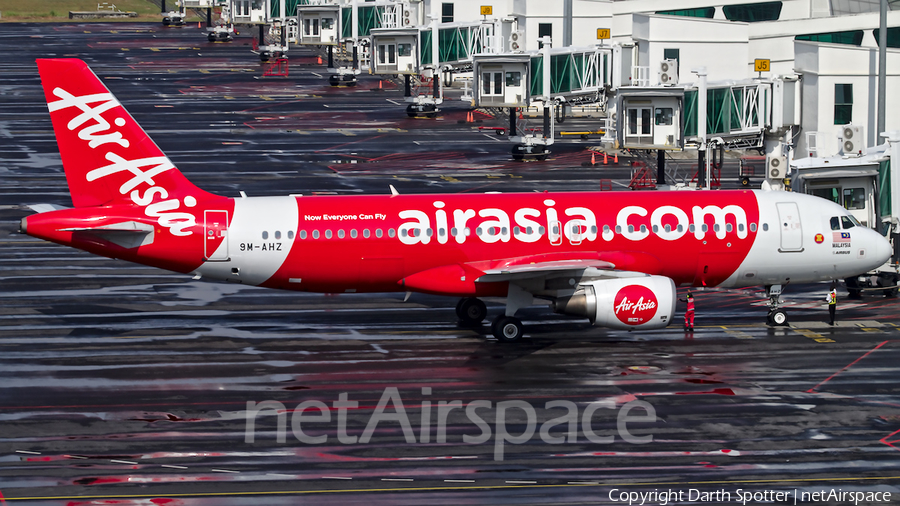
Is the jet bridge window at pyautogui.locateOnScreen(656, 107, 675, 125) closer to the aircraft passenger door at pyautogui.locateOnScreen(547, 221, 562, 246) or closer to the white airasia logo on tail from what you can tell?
the aircraft passenger door at pyautogui.locateOnScreen(547, 221, 562, 246)

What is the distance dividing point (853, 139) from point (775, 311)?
12.6 metres

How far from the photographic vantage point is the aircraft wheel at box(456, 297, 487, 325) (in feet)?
147

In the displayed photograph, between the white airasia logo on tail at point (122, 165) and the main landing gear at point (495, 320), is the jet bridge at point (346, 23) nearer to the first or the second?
the main landing gear at point (495, 320)

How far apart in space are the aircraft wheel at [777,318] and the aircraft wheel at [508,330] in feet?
33.1

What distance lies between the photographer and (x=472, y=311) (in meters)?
44.8

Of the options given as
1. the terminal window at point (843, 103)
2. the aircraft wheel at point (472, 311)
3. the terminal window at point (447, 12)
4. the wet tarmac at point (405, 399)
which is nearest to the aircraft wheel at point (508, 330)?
the wet tarmac at point (405, 399)

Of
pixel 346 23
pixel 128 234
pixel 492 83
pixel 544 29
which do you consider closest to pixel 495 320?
pixel 128 234

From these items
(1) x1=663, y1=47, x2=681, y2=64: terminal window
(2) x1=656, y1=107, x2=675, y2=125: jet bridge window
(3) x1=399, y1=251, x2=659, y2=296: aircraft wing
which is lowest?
(3) x1=399, y1=251, x2=659, y2=296: aircraft wing

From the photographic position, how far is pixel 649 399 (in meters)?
35.1

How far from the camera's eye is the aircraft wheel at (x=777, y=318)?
43.9 metres

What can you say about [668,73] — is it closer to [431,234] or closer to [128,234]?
[431,234]

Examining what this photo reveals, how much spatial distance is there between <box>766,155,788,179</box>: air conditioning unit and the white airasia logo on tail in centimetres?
3547

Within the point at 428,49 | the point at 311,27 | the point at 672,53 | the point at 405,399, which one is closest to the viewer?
the point at 405,399

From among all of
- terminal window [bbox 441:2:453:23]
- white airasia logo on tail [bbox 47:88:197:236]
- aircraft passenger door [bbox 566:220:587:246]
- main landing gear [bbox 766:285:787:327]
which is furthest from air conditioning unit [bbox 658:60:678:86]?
terminal window [bbox 441:2:453:23]
